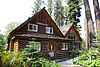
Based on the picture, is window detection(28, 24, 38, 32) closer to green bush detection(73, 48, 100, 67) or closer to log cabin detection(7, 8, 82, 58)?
log cabin detection(7, 8, 82, 58)

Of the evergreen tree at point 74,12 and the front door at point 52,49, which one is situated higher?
the evergreen tree at point 74,12

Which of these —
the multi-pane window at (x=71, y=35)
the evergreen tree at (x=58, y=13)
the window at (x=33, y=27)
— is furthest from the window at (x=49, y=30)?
the evergreen tree at (x=58, y=13)

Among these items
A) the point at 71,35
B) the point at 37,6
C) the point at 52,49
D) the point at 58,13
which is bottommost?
the point at 52,49

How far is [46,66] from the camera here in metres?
5.40

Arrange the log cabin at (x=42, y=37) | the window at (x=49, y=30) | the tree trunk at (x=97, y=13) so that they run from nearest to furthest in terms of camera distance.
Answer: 1. the tree trunk at (x=97, y=13)
2. the log cabin at (x=42, y=37)
3. the window at (x=49, y=30)

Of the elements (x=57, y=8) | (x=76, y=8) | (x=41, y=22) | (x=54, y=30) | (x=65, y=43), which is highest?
(x=57, y=8)

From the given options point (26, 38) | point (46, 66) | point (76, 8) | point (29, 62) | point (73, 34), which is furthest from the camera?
point (76, 8)

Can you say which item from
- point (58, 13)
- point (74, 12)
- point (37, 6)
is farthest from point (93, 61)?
point (37, 6)

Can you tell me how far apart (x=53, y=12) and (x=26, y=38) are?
2860 cm

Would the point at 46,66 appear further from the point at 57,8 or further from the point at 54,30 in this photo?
the point at 57,8

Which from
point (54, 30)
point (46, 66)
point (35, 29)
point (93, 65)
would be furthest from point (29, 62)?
point (54, 30)

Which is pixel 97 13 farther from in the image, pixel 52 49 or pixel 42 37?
pixel 52 49

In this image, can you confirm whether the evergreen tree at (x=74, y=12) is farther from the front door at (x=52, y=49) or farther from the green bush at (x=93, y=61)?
the green bush at (x=93, y=61)

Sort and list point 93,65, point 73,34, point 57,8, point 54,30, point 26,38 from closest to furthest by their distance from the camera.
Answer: point 93,65 < point 26,38 < point 54,30 < point 73,34 < point 57,8
